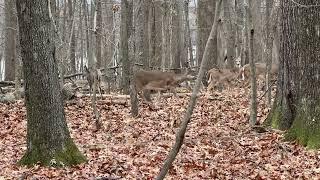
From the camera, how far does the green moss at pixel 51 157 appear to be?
858cm

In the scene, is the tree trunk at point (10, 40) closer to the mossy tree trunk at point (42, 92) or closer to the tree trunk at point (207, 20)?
the tree trunk at point (207, 20)

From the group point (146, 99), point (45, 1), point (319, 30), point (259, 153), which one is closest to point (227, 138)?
point (259, 153)

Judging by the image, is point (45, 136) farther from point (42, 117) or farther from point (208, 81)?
point (208, 81)


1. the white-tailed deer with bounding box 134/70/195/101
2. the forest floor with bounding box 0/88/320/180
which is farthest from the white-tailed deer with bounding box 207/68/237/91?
the forest floor with bounding box 0/88/320/180

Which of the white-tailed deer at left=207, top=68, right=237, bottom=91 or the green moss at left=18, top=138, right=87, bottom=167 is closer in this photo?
the green moss at left=18, top=138, right=87, bottom=167

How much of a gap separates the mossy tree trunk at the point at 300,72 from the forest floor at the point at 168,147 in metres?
0.35

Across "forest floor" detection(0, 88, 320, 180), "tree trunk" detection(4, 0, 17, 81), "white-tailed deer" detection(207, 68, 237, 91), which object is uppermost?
"tree trunk" detection(4, 0, 17, 81)

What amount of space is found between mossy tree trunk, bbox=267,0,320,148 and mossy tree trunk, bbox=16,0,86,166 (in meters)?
3.88

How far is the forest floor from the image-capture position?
8188 mm

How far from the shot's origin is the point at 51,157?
8609 mm

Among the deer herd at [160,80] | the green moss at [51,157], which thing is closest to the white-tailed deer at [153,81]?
the deer herd at [160,80]

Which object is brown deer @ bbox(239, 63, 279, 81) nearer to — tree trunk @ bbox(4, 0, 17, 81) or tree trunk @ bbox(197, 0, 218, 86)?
tree trunk @ bbox(197, 0, 218, 86)

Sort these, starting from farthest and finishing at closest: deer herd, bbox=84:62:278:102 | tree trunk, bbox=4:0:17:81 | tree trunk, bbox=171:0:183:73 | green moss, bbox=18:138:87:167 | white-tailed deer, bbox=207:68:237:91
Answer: tree trunk, bbox=171:0:183:73, tree trunk, bbox=4:0:17:81, white-tailed deer, bbox=207:68:237:91, deer herd, bbox=84:62:278:102, green moss, bbox=18:138:87:167

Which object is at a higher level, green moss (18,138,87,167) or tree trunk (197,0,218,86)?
tree trunk (197,0,218,86)
